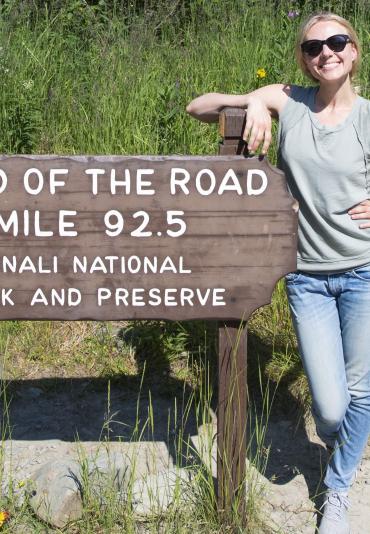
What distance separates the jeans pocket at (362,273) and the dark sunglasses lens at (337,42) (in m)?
0.72

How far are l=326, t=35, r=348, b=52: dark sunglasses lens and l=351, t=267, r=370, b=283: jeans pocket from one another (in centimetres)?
72

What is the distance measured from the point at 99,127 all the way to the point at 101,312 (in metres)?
2.37

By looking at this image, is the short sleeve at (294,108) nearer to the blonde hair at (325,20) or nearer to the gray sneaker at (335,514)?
the blonde hair at (325,20)

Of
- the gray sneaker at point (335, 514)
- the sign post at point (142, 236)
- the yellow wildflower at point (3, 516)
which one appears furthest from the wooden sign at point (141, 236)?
the gray sneaker at point (335, 514)

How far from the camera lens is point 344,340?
9.46 feet

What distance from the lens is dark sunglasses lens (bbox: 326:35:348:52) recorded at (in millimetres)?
2729

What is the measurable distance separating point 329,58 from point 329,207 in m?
0.49

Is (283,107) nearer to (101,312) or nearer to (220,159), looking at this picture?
(220,159)

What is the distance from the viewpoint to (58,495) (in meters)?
2.95

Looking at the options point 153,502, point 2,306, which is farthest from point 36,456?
point 2,306

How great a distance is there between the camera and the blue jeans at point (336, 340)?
2.81m

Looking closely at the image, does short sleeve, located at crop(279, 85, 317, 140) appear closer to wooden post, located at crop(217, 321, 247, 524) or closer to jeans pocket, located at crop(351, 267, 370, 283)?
jeans pocket, located at crop(351, 267, 370, 283)

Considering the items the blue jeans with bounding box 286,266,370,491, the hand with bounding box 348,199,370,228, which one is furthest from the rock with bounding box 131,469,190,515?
the hand with bounding box 348,199,370,228

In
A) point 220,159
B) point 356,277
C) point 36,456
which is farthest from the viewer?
point 36,456
